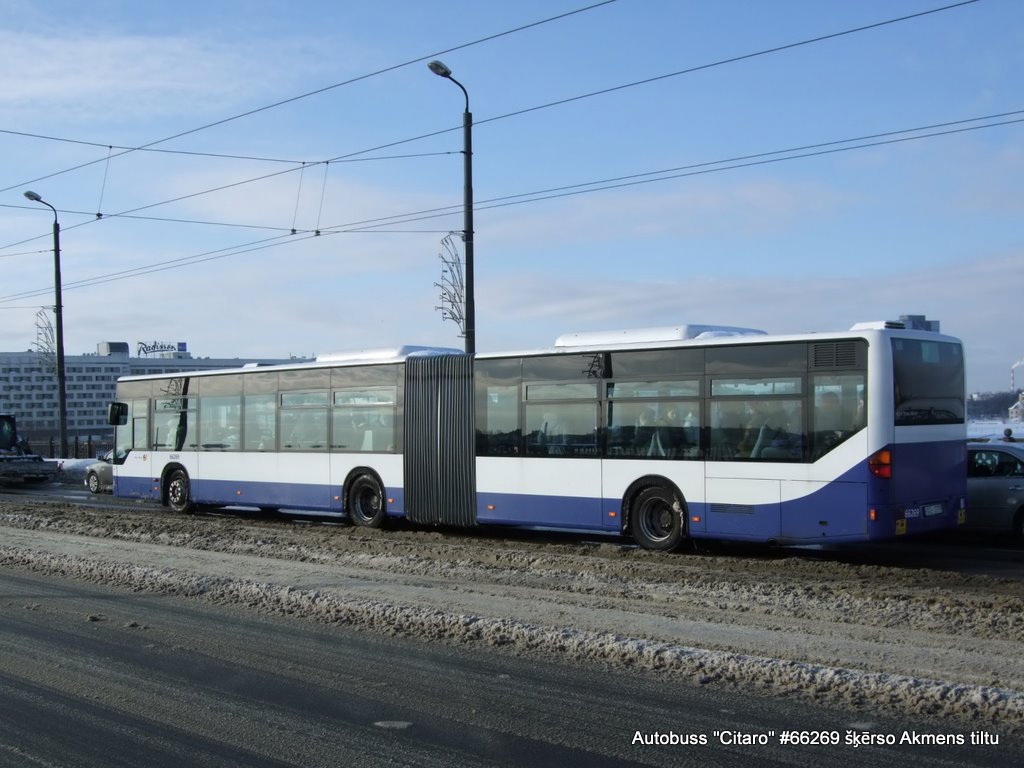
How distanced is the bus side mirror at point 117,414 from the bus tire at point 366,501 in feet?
24.4

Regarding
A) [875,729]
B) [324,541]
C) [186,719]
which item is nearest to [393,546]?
[324,541]

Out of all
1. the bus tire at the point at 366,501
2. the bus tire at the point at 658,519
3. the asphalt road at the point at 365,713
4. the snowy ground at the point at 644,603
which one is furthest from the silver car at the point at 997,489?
the asphalt road at the point at 365,713

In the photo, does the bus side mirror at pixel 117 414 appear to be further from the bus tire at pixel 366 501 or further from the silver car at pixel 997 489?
the silver car at pixel 997 489

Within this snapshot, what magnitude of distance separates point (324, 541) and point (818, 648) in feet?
31.6

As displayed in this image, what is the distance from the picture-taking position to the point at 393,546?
15234 millimetres

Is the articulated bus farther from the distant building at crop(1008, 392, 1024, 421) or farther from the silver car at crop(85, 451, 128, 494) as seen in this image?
the distant building at crop(1008, 392, 1024, 421)

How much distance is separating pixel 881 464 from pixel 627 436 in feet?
12.2

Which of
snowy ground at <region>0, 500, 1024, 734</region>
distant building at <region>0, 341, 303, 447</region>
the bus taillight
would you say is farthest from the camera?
distant building at <region>0, 341, 303, 447</region>

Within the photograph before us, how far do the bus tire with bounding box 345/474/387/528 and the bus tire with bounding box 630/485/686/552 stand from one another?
5363 mm

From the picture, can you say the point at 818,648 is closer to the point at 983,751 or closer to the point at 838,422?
the point at 983,751

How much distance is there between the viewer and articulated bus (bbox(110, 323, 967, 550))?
41.5ft

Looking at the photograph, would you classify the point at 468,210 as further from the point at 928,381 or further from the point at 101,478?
the point at 101,478

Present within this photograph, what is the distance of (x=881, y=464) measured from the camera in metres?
12.3

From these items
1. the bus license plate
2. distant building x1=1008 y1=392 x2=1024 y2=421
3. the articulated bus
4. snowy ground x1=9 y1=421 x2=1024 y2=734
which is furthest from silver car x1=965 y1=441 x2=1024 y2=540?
distant building x1=1008 y1=392 x2=1024 y2=421
